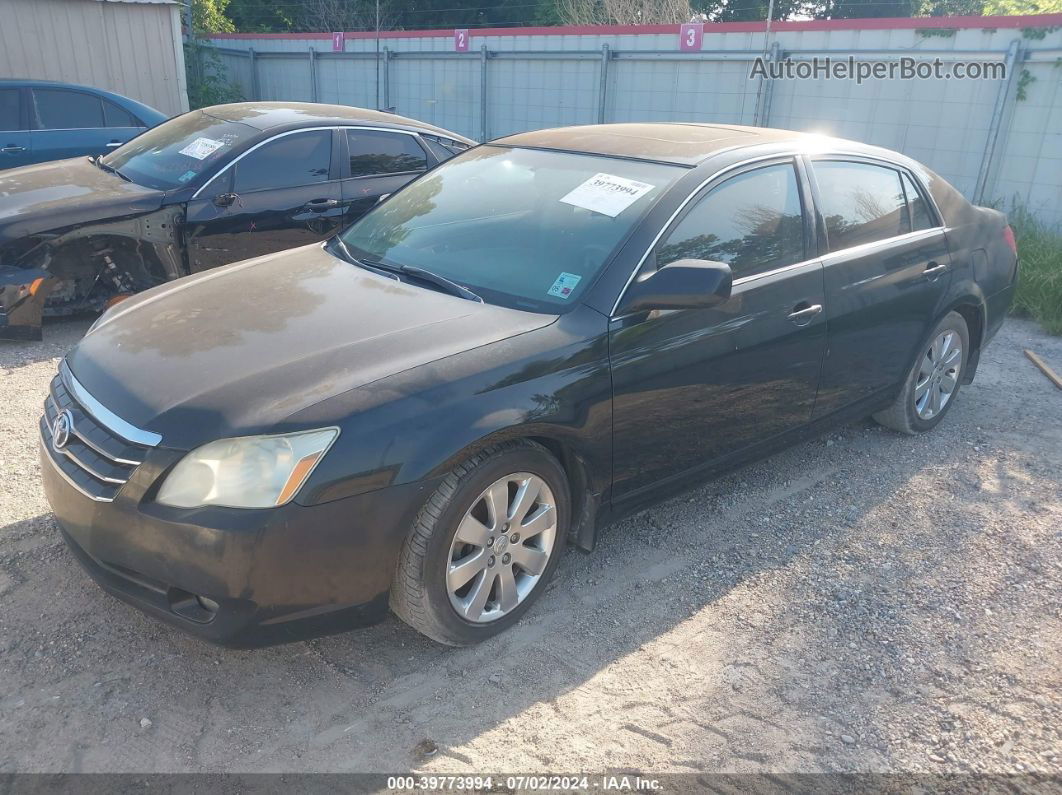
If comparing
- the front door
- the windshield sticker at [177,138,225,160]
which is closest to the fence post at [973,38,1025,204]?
the front door

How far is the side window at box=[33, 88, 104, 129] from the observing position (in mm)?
8391

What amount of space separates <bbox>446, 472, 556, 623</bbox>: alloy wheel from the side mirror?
75cm

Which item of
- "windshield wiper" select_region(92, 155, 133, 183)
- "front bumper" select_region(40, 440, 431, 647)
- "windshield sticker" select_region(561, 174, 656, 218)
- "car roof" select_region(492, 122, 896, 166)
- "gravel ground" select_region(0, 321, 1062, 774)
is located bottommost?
"gravel ground" select_region(0, 321, 1062, 774)

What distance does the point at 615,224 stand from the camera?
3365mm

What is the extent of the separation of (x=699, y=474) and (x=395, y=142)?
4.28 m

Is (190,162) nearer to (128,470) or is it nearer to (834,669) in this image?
(128,470)

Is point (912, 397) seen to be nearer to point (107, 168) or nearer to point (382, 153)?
point (382, 153)

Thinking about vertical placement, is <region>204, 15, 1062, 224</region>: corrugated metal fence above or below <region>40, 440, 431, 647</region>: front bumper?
above

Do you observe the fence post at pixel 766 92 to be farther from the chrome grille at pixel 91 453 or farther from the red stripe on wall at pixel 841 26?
the chrome grille at pixel 91 453

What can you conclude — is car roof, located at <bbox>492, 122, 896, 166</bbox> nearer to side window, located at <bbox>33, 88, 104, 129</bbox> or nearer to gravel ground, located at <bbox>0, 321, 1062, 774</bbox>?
gravel ground, located at <bbox>0, 321, 1062, 774</bbox>

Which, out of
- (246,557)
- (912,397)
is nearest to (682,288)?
(246,557)

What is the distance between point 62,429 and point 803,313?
9.63ft

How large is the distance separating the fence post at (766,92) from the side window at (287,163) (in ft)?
20.0

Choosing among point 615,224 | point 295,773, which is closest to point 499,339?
point 615,224
